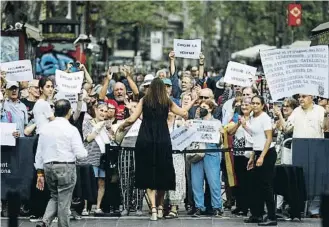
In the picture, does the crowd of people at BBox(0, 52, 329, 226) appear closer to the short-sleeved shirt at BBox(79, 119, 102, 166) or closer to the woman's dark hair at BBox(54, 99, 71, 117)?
the short-sleeved shirt at BBox(79, 119, 102, 166)

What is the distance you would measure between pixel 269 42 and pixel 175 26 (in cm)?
3067

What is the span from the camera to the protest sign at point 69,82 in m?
17.4

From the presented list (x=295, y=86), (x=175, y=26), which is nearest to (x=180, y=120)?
(x=295, y=86)

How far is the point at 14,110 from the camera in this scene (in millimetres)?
16688

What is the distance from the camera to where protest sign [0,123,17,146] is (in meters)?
15.9

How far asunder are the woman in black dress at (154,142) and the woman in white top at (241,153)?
82 cm

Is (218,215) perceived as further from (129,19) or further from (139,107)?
(129,19)

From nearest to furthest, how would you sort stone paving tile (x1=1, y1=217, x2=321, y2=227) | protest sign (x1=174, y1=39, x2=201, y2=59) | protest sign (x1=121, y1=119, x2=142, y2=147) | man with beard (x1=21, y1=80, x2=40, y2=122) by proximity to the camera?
stone paving tile (x1=1, y1=217, x2=321, y2=227)
protest sign (x1=121, y1=119, x2=142, y2=147)
man with beard (x1=21, y1=80, x2=40, y2=122)
protest sign (x1=174, y1=39, x2=201, y2=59)

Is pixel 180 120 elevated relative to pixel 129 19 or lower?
lower

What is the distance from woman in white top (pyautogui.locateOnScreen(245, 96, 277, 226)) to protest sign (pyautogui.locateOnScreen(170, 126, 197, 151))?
104 cm

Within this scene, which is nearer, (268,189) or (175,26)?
(268,189)

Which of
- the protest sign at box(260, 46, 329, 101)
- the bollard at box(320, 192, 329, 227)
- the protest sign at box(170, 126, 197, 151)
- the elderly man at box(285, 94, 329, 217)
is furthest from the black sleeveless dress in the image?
the bollard at box(320, 192, 329, 227)

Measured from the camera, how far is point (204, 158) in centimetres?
1658

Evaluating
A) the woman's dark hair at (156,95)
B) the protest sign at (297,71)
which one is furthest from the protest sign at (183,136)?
the protest sign at (297,71)
